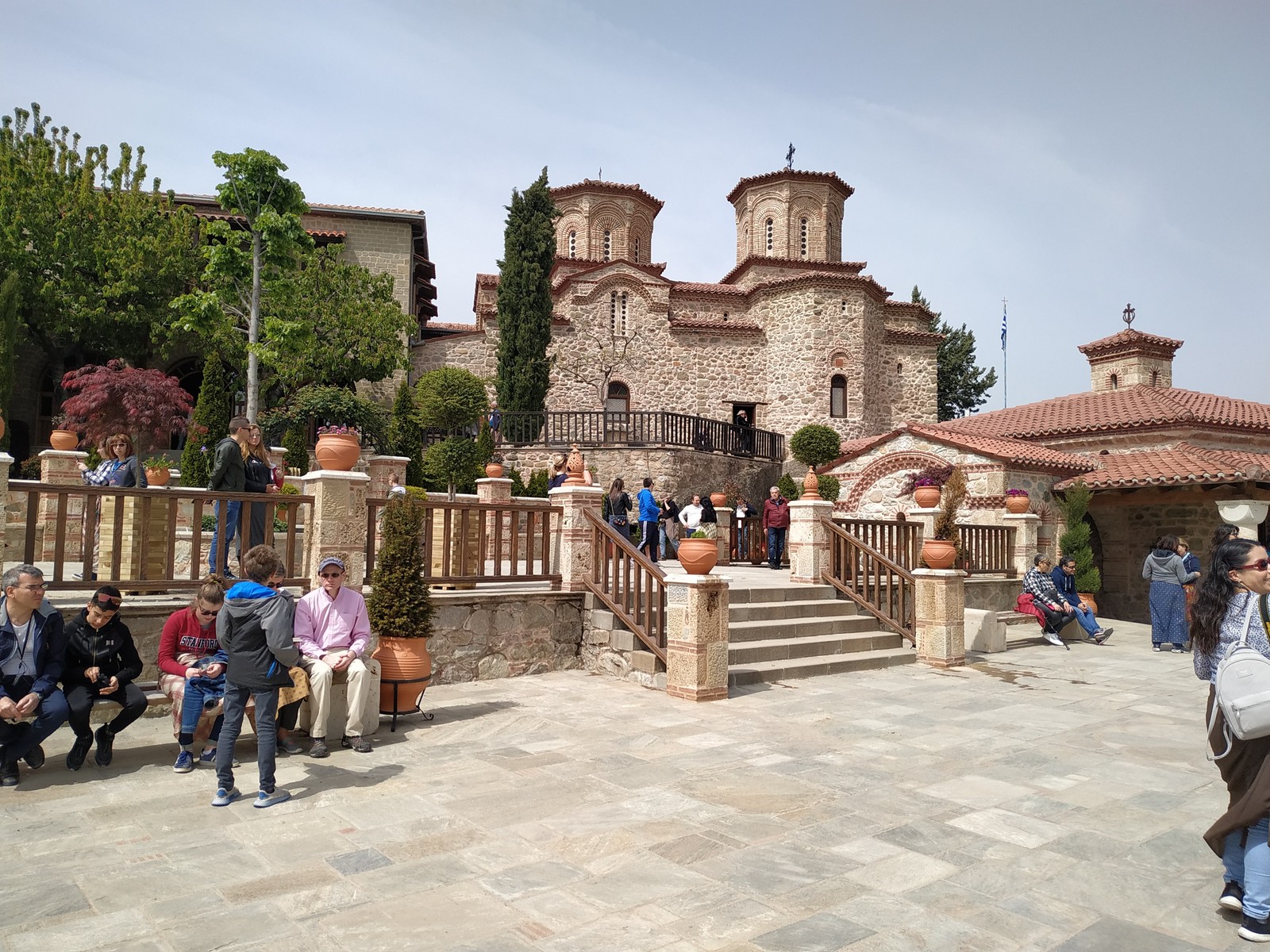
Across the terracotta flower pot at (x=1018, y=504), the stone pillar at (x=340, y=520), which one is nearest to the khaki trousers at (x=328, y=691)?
the stone pillar at (x=340, y=520)

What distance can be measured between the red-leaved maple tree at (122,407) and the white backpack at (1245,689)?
65.4 feet

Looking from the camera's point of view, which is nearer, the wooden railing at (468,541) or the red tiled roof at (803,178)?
the wooden railing at (468,541)

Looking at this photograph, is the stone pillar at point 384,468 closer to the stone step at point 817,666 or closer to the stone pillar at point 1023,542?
the stone step at point 817,666

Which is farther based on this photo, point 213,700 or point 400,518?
point 400,518

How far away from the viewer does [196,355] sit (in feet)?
80.5

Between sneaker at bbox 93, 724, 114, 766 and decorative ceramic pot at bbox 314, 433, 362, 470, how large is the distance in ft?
7.95

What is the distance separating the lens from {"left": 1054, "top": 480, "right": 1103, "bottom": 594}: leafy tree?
14.9m

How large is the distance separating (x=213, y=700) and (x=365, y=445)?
1633 centimetres

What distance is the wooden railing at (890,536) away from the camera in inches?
464

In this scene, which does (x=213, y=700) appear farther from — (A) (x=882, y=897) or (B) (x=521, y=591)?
(A) (x=882, y=897)

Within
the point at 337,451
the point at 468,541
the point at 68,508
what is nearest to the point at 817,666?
the point at 468,541

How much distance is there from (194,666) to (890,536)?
9334 mm

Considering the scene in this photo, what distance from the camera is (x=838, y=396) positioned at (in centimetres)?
2928

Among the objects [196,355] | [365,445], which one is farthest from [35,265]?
[365,445]
